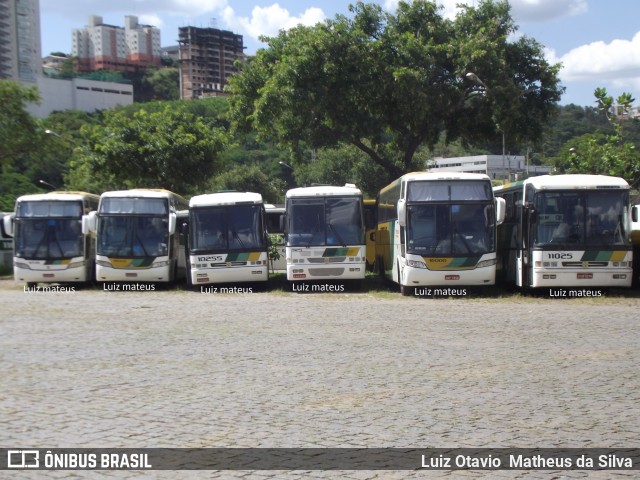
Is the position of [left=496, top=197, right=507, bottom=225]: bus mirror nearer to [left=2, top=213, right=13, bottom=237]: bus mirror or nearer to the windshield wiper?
the windshield wiper

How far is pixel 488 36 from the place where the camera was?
32469 millimetres

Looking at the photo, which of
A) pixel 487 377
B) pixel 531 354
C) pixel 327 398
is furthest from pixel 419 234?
pixel 327 398

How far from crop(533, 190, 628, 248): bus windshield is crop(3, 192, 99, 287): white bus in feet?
49.6

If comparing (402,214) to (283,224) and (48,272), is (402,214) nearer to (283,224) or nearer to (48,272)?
(283,224)

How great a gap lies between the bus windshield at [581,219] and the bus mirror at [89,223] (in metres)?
14.5

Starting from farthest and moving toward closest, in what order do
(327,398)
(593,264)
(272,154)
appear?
1. (272,154)
2. (593,264)
3. (327,398)

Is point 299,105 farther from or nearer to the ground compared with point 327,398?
farther from the ground

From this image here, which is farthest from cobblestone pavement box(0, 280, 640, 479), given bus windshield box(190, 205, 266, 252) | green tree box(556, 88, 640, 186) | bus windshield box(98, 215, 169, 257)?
green tree box(556, 88, 640, 186)

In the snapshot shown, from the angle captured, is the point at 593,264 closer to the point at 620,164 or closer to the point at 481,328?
the point at 481,328

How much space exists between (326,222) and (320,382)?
15.1 m

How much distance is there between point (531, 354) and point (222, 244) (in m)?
14.6

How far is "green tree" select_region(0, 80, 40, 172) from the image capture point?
3966 cm

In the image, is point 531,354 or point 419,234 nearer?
point 531,354

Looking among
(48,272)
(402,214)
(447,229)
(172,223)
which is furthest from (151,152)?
(447,229)
